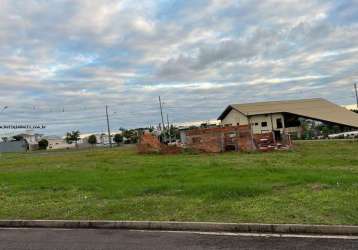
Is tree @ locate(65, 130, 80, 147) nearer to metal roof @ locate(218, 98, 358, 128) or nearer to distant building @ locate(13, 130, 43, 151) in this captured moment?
distant building @ locate(13, 130, 43, 151)

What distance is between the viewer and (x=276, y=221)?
891 cm

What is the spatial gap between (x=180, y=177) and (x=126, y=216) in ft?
22.7

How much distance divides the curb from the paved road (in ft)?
1.12

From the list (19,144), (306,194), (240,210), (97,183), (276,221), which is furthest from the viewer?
(19,144)

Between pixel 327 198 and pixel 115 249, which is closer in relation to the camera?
pixel 115 249

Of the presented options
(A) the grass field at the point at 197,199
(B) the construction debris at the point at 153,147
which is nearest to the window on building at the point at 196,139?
(B) the construction debris at the point at 153,147

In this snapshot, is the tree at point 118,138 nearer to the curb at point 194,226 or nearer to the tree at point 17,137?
the tree at point 17,137

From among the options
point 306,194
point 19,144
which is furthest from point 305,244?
point 19,144

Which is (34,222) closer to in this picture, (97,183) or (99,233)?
(99,233)

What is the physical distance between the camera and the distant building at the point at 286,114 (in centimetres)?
8450

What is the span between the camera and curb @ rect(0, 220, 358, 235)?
8.25 meters

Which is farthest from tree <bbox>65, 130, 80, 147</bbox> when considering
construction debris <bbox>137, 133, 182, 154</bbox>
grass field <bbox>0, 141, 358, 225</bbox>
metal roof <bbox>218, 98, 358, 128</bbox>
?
grass field <bbox>0, 141, 358, 225</bbox>

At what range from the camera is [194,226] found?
358 inches

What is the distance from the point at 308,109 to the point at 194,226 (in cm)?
8214
